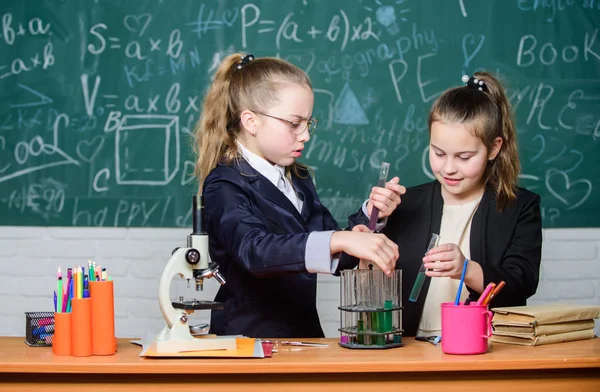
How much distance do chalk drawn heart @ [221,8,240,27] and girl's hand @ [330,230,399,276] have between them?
2.09 meters

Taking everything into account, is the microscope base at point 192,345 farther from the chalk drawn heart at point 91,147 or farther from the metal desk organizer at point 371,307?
the chalk drawn heart at point 91,147

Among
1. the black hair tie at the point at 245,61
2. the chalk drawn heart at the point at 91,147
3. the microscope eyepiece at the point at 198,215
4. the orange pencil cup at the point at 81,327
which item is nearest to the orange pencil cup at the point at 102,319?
the orange pencil cup at the point at 81,327

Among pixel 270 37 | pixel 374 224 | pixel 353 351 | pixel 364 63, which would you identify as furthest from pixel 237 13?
pixel 353 351

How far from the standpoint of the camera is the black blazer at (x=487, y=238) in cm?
210

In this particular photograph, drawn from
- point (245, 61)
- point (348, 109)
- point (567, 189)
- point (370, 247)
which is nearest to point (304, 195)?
point (245, 61)

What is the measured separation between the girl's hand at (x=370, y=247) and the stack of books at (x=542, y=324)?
1.03ft

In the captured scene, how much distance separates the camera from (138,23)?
3627mm

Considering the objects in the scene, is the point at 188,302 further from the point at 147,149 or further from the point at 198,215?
→ the point at 147,149

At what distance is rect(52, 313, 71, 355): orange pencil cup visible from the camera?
171cm

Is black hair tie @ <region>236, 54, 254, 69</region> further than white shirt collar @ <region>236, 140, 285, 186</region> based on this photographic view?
Yes

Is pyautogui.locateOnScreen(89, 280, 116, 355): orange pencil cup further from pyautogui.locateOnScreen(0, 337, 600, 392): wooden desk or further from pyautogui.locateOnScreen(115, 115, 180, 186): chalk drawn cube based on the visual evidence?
pyautogui.locateOnScreen(115, 115, 180, 186): chalk drawn cube

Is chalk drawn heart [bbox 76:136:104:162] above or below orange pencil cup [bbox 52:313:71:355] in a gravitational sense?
above

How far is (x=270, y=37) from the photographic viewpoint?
3.61 m

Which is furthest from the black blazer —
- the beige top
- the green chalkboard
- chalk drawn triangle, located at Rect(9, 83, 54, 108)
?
chalk drawn triangle, located at Rect(9, 83, 54, 108)
